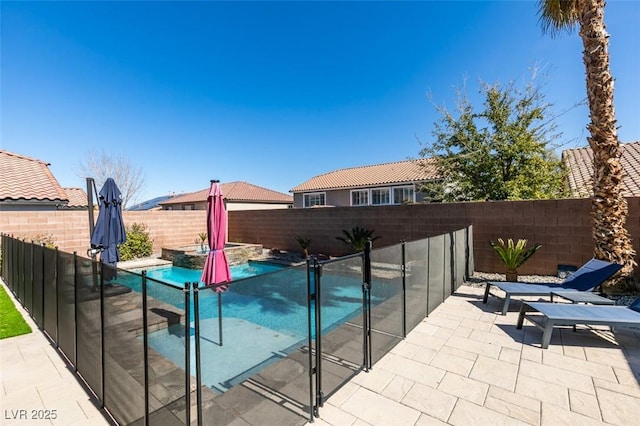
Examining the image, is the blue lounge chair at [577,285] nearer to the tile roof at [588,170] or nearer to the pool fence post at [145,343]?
the tile roof at [588,170]

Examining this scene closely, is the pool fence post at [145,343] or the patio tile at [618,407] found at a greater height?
the pool fence post at [145,343]

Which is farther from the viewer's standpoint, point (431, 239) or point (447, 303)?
point (447, 303)

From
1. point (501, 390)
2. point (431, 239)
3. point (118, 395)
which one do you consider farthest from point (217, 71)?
point (501, 390)

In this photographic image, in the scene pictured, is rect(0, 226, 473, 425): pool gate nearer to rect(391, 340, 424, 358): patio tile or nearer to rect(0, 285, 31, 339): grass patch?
rect(391, 340, 424, 358): patio tile

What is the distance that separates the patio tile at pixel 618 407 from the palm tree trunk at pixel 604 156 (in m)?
4.90

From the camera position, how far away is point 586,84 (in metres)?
6.97

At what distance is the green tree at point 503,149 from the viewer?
10.9 meters

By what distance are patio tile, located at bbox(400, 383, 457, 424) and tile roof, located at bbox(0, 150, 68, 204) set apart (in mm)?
15000

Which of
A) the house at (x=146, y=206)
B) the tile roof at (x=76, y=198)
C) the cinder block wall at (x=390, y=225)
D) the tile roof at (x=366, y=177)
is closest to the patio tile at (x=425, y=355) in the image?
the cinder block wall at (x=390, y=225)

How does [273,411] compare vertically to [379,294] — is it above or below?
below

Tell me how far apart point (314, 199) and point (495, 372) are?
22951mm

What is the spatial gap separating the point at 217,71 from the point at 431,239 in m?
14.7

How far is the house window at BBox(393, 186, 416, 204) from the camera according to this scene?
20.5 m

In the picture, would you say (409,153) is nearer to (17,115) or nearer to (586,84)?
(586,84)
